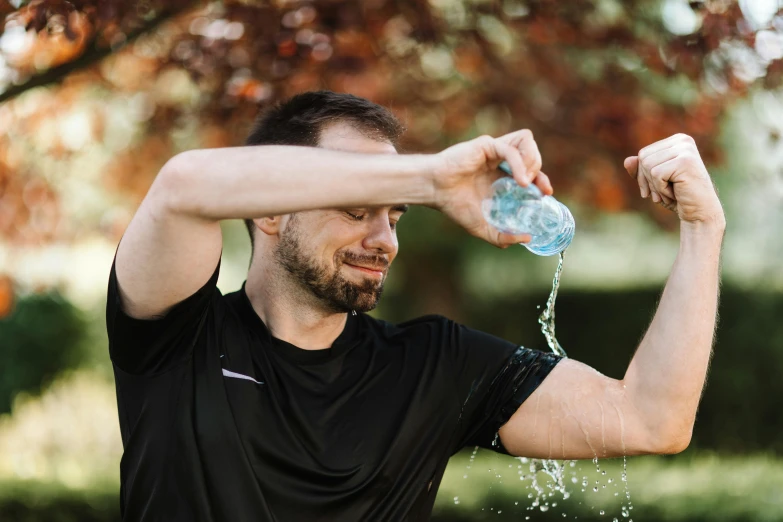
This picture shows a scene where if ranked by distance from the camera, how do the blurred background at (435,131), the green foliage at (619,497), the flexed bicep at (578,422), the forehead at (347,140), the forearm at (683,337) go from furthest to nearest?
the green foliage at (619,497) < the blurred background at (435,131) < the forehead at (347,140) < the flexed bicep at (578,422) < the forearm at (683,337)

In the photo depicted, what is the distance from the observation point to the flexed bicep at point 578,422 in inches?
102

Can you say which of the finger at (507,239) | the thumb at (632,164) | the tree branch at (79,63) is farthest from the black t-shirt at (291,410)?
the tree branch at (79,63)

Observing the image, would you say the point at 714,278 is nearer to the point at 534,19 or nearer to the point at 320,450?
the point at 320,450

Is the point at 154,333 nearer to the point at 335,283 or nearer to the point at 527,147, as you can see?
the point at 335,283

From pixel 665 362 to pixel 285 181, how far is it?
3.88ft

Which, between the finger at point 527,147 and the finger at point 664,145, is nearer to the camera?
the finger at point 527,147

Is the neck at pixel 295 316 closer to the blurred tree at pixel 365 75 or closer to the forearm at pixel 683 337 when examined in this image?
the forearm at pixel 683 337

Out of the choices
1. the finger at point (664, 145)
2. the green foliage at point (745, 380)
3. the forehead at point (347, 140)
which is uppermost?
the finger at point (664, 145)

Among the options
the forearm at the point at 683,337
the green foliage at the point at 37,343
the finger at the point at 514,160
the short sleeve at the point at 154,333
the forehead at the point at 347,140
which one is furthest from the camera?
the green foliage at the point at 37,343

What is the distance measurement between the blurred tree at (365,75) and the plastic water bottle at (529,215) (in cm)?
215

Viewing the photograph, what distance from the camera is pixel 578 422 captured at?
2.65 metres

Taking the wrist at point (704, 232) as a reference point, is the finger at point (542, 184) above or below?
above

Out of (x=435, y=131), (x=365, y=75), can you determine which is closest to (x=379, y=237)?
(x=365, y=75)

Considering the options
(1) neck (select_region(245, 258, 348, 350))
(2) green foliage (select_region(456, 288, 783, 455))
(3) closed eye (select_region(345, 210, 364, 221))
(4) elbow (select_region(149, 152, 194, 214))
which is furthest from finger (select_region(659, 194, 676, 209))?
(2) green foliage (select_region(456, 288, 783, 455))
